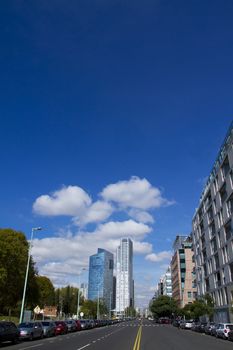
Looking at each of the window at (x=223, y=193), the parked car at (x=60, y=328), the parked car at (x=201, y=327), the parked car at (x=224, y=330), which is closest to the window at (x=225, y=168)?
the window at (x=223, y=193)

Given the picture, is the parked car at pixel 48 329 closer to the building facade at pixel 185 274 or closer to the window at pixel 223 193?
the window at pixel 223 193

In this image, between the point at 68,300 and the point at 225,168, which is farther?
the point at 68,300

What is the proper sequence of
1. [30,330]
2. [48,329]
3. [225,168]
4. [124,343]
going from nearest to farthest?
[124,343] < [30,330] < [48,329] < [225,168]

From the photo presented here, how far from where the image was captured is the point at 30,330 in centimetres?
3416

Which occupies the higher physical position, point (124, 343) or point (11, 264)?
point (11, 264)

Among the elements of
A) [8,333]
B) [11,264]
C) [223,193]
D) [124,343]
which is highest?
[223,193]

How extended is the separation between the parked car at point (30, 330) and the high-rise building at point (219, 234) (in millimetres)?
35630

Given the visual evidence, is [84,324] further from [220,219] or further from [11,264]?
[220,219]

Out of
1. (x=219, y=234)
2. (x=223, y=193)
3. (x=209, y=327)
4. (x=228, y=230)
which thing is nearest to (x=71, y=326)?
(x=209, y=327)

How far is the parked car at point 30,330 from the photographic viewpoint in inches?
1317

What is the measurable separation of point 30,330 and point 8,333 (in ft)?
19.1

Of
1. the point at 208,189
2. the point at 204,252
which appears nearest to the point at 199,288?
the point at 204,252

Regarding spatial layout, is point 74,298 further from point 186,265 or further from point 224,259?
point 224,259

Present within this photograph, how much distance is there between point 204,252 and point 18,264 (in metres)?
47.6
